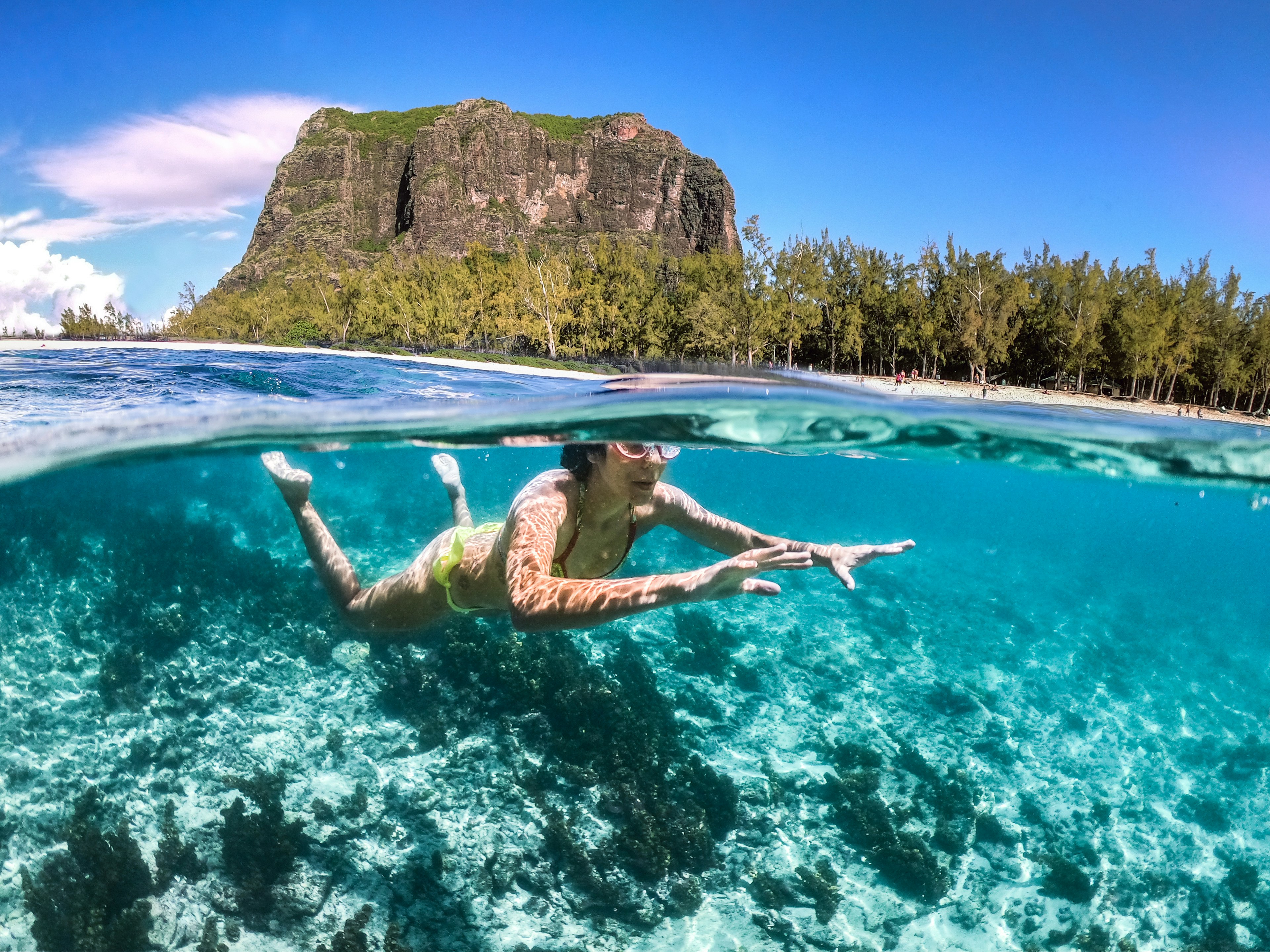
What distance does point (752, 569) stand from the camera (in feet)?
9.94

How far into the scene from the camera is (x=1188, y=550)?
2648 cm

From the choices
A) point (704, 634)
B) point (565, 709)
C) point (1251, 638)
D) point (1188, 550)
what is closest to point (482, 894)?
point (565, 709)

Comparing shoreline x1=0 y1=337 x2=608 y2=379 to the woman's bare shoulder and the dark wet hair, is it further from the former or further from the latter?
the woman's bare shoulder

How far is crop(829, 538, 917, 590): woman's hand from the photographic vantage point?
13.1 ft

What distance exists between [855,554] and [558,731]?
5.44 meters

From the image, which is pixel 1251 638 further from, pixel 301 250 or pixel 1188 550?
pixel 301 250

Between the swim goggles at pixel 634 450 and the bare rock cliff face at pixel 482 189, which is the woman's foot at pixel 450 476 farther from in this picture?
the bare rock cliff face at pixel 482 189

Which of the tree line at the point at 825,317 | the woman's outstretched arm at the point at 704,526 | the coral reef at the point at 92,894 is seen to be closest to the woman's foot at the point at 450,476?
the woman's outstretched arm at the point at 704,526

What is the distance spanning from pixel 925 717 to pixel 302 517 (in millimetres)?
8841

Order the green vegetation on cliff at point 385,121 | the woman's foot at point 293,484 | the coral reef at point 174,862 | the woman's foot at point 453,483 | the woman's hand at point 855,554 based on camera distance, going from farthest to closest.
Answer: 1. the green vegetation on cliff at point 385,121
2. the woman's foot at point 453,483
3. the woman's foot at point 293,484
4. the coral reef at point 174,862
5. the woman's hand at point 855,554

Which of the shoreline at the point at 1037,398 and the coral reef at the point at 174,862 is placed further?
the shoreline at the point at 1037,398

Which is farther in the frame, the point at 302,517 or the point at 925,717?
the point at 925,717

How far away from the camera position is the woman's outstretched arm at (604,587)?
3.03 meters

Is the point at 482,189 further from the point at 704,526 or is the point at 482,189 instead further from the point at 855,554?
the point at 855,554
